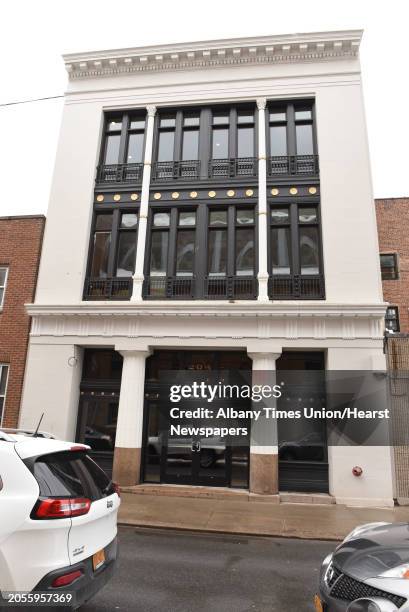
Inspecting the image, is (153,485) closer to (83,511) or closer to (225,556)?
(225,556)

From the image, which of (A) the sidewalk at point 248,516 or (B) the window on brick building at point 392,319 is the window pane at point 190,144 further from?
(A) the sidewalk at point 248,516

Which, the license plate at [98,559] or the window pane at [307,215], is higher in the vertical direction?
the window pane at [307,215]

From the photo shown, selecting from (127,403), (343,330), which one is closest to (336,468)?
(343,330)

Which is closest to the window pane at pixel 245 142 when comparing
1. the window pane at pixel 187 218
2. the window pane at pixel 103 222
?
the window pane at pixel 187 218

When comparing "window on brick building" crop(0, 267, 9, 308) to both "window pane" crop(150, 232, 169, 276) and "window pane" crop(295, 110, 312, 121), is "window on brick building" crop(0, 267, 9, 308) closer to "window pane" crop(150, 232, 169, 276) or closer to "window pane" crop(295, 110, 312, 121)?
"window pane" crop(150, 232, 169, 276)

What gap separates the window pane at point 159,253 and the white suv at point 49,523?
31.9 feet

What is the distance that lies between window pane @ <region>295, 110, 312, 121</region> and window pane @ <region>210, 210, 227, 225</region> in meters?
4.26

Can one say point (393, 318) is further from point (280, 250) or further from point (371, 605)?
point (371, 605)

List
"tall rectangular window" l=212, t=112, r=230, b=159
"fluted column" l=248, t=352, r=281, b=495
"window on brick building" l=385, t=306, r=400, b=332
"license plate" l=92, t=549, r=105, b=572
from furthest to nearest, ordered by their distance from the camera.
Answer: "window on brick building" l=385, t=306, r=400, b=332, "tall rectangular window" l=212, t=112, r=230, b=159, "fluted column" l=248, t=352, r=281, b=495, "license plate" l=92, t=549, r=105, b=572

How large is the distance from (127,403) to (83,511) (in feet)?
28.6

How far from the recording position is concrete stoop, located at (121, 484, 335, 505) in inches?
436

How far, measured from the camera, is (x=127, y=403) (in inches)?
487

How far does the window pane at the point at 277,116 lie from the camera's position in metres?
14.2

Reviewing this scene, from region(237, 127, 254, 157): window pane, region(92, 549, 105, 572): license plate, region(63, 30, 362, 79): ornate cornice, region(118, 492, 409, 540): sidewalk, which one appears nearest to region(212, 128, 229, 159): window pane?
region(237, 127, 254, 157): window pane
